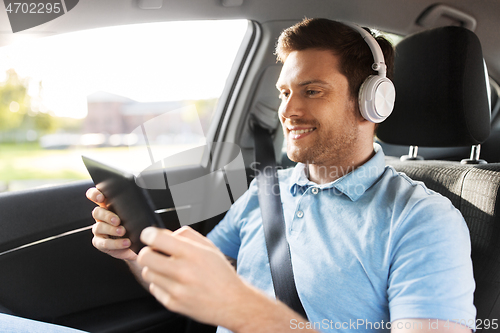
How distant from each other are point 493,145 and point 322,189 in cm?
96

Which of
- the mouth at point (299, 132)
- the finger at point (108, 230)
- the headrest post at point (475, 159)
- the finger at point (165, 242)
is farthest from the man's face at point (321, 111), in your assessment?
the finger at point (165, 242)

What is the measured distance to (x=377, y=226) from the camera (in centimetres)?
101

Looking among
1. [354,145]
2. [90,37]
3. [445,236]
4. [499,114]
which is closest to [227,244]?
[354,145]

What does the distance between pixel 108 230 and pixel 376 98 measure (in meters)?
0.93

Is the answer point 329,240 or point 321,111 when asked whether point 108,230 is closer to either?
point 329,240

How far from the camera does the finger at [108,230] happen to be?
1.08 meters

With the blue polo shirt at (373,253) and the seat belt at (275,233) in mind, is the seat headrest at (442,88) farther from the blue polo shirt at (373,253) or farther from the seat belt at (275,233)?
the seat belt at (275,233)

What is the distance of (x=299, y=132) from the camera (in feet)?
4.02

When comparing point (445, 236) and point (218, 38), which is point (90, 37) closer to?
point (218, 38)

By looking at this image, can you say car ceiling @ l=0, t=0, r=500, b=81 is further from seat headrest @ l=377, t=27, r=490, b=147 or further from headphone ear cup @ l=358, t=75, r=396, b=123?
headphone ear cup @ l=358, t=75, r=396, b=123

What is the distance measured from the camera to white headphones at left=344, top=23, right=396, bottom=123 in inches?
44.3

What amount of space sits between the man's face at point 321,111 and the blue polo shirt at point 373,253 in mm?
96

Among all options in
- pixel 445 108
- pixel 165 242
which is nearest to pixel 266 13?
pixel 445 108

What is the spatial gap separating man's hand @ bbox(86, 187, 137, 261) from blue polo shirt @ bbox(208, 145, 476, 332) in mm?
404
